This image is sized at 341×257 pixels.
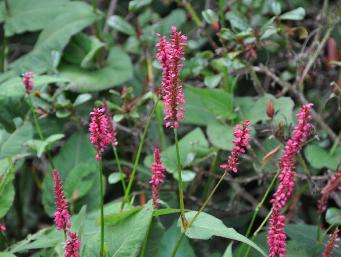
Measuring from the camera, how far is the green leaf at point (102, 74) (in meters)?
1.93

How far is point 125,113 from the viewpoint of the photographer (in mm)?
1756

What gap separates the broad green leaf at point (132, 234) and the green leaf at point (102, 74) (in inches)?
30.0

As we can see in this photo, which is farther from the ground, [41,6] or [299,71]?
[41,6]

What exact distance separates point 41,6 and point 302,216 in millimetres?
1206

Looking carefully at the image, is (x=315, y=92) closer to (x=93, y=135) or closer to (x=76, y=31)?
(x=76, y=31)

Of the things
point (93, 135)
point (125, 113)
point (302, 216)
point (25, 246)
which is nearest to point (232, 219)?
point (302, 216)

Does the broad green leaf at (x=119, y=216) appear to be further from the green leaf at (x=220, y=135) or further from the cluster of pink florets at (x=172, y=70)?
the green leaf at (x=220, y=135)

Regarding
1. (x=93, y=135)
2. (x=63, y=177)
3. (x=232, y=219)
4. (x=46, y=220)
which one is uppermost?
(x=93, y=135)

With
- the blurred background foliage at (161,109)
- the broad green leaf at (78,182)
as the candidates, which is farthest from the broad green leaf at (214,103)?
the broad green leaf at (78,182)

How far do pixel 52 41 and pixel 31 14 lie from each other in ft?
0.76

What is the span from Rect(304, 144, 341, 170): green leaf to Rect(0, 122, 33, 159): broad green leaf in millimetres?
795

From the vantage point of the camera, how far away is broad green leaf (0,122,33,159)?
168 cm

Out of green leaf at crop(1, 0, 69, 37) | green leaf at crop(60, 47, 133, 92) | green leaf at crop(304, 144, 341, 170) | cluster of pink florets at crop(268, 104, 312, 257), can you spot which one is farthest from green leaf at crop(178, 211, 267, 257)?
green leaf at crop(1, 0, 69, 37)

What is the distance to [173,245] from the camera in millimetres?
1478
